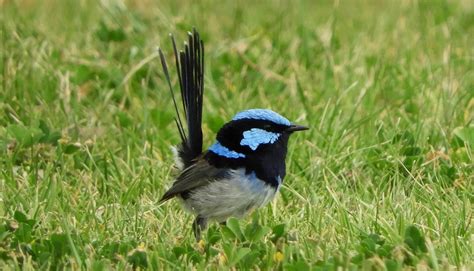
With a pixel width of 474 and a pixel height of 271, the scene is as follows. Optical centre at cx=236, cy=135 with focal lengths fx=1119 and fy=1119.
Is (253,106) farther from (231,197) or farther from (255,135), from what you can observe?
(231,197)

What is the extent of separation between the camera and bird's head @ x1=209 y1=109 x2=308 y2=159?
5.07 metres

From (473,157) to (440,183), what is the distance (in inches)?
13.4

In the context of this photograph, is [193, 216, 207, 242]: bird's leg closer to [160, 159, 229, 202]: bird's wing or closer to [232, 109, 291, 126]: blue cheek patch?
[160, 159, 229, 202]: bird's wing

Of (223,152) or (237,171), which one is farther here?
(223,152)

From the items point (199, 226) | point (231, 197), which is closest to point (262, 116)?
point (231, 197)

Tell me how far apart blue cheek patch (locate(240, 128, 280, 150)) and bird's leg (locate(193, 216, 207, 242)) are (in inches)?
15.4

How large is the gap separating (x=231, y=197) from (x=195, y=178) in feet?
0.67

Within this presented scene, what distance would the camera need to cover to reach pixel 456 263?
4.34 meters

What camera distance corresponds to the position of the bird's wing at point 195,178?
16.4 ft

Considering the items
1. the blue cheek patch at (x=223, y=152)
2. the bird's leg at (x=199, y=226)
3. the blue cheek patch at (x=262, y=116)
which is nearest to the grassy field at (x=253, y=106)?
the bird's leg at (x=199, y=226)

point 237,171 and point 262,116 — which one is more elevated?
point 262,116

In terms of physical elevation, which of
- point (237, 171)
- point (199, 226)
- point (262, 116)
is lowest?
point (199, 226)

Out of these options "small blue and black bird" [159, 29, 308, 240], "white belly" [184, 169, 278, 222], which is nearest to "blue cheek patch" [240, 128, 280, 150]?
"small blue and black bird" [159, 29, 308, 240]

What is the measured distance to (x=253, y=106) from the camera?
6680mm
